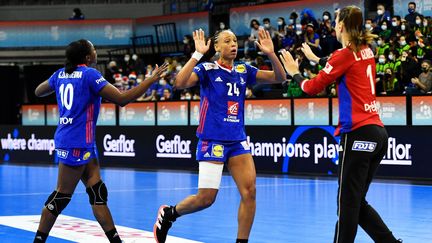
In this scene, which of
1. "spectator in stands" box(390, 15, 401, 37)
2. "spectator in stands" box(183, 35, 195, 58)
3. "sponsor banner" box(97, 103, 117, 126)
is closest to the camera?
"spectator in stands" box(390, 15, 401, 37)

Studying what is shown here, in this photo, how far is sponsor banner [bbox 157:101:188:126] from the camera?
23.2 m

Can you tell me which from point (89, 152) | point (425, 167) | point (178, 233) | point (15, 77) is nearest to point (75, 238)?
point (178, 233)

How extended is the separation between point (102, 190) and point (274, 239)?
243cm

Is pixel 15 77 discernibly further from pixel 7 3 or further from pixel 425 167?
pixel 425 167

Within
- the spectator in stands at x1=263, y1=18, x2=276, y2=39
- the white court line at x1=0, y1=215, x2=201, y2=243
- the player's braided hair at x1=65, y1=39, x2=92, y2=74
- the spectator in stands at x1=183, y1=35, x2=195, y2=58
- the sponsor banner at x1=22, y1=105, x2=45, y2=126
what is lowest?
the white court line at x1=0, y1=215, x2=201, y2=243

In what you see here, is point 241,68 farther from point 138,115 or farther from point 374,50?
point 138,115

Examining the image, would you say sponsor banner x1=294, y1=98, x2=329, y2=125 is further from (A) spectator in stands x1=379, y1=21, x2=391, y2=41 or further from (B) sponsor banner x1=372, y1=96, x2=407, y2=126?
(A) spectator in stands x1=379, y1=21, x2=391, y2=41

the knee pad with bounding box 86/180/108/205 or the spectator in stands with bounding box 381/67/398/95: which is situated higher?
the spectator in stands with bounding box 381/67/398/95

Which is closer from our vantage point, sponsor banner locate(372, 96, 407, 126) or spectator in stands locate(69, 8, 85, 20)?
sponsor banner locate(372, 96, 407, 126)

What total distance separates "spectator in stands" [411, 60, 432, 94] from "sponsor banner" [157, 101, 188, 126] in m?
6.17

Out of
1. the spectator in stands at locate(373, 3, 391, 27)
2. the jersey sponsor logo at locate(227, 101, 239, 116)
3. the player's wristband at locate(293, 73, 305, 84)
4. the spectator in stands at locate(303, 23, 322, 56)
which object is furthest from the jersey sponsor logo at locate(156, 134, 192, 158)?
the player's wristband at locate(293, 73, 305, 84)

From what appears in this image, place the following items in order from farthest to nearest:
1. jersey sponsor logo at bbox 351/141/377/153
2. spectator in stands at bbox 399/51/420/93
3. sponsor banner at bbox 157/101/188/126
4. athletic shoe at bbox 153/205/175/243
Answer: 1. sponsor banner at bbox 157/101/188/126
2. spectator in stands at bbox 399/51/420/93
3. athletic shoe at bbox 153/205/175/243
4. jersey sponsor logo at bbox 351/141/377/153

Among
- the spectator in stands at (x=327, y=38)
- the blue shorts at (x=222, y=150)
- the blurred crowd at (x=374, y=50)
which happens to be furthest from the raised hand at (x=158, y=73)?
the spectator in stands at (x=327, y=38)

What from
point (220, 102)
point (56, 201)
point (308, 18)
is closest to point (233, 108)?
point (220, 102)
